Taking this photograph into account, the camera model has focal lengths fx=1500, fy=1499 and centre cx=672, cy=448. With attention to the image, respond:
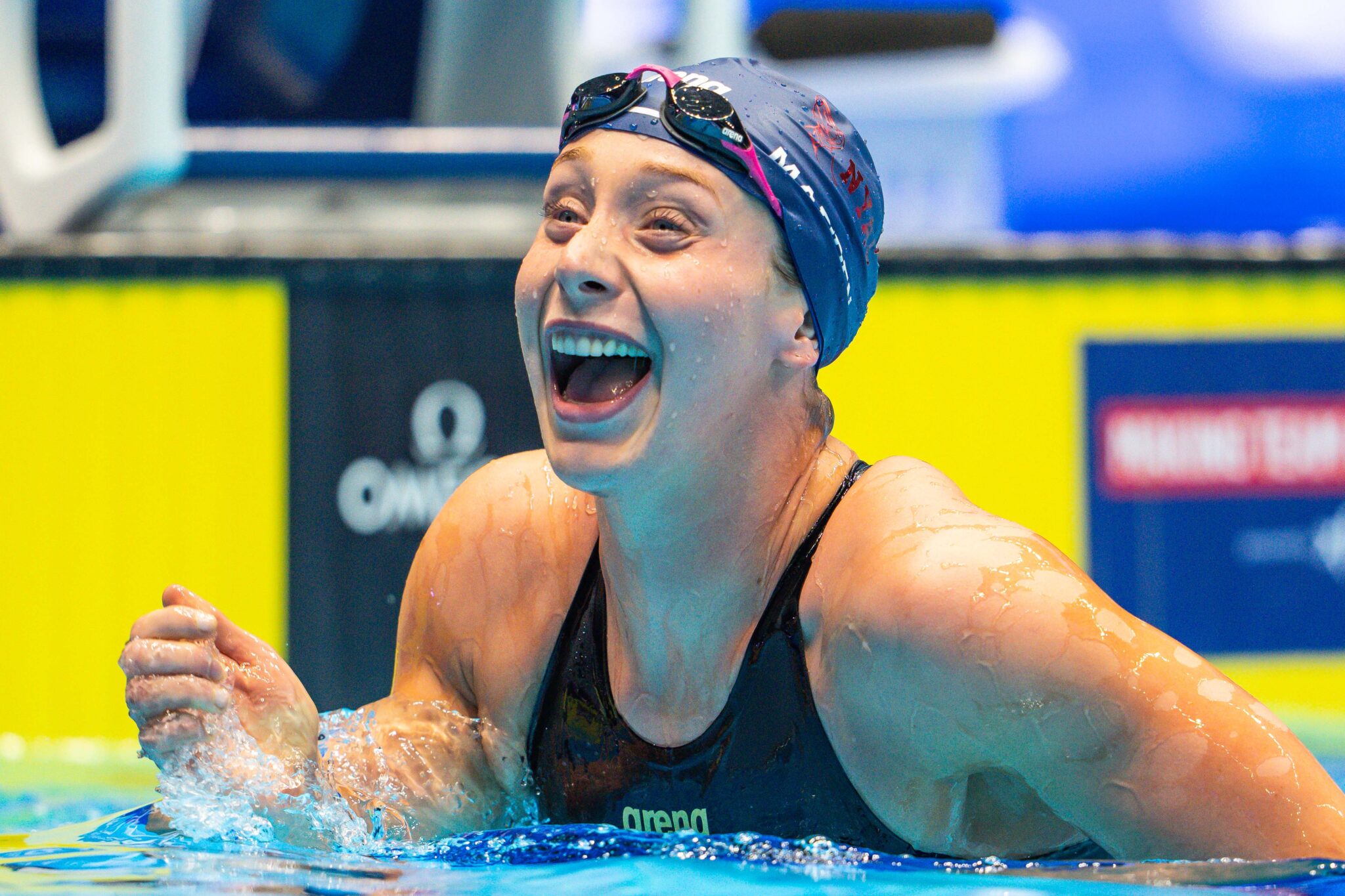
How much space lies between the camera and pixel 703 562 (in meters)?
2.21

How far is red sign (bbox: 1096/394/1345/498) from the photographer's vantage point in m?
4.18

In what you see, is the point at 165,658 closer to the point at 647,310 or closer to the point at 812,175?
the point at 647,310

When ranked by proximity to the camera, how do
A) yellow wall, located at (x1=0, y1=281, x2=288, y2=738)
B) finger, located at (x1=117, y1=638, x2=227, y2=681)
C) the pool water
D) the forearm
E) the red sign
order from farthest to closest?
the red sign, yellow wall, located at (x1=0, y1=281, x2=288, y2=738), the forearm, finger, located at (x1=117, y1=638, x2=227, y2=681), the pool water

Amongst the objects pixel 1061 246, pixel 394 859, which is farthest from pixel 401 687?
pixel 1061 246

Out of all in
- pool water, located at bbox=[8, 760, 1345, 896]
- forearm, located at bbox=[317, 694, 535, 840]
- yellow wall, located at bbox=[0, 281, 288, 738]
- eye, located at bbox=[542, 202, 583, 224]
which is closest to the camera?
pool water, located at bbox=[8, 760, 1345, 896]

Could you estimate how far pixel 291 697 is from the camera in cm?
220

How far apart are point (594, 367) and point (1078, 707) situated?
825 mm

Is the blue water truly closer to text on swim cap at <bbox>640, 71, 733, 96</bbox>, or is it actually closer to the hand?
the hand

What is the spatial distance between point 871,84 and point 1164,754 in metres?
5.39

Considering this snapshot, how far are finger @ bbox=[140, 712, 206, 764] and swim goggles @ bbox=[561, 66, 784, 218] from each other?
3.34ft

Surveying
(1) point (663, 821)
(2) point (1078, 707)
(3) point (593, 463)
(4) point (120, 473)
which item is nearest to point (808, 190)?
(3) point (593, 463)

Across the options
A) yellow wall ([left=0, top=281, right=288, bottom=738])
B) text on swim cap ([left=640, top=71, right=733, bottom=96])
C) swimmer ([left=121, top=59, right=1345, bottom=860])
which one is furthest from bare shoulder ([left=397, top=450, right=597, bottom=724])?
yellow wall ([left=0, top=281, right=288, bottom=738])

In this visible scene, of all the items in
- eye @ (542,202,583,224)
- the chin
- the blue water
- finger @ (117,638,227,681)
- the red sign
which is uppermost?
eye @ (542,202,583,224)

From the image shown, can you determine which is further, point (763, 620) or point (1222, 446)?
point (1222, 446)
